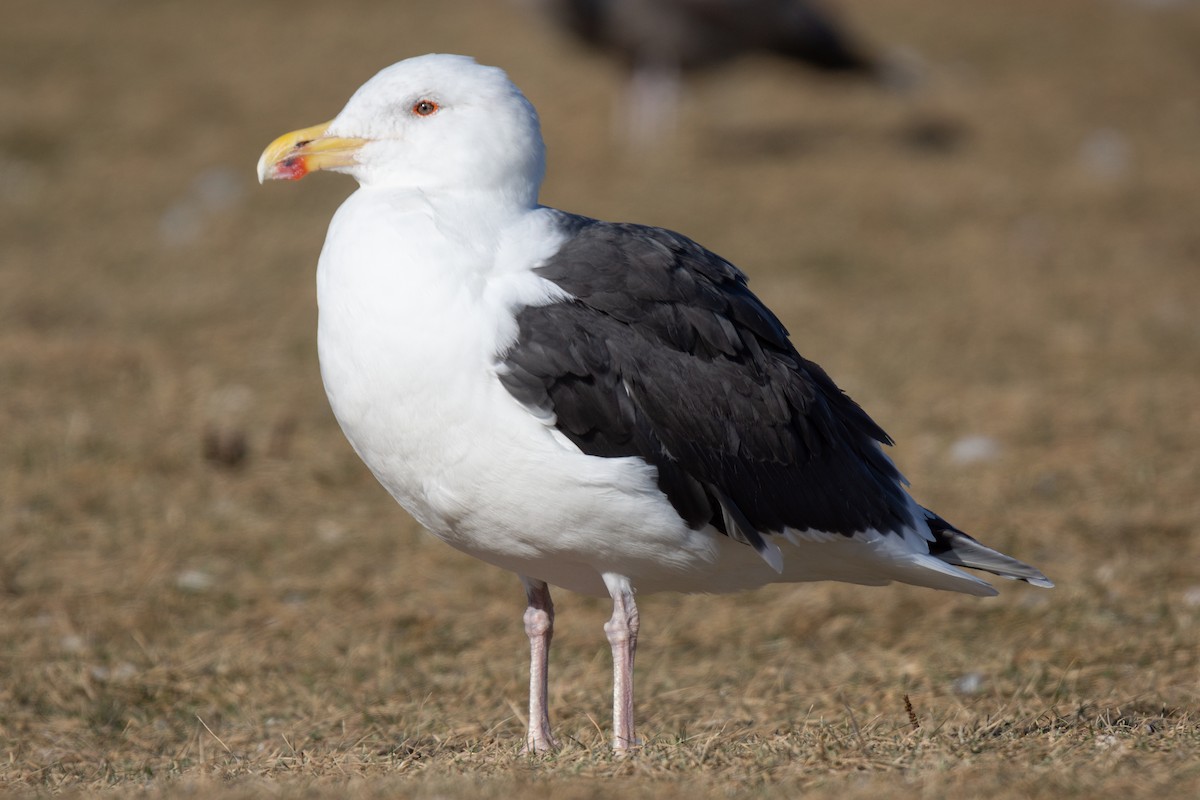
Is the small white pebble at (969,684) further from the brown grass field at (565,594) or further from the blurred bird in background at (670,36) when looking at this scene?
the blurred bird in background at (670,36)

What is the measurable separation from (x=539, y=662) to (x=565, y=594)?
1.70 meters

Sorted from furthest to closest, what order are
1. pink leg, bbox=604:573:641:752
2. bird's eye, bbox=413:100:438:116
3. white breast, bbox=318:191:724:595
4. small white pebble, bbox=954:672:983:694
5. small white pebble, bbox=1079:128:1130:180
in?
small white pebble, bbox=1079:128:1130:180 → small white pebble, bbox=954:672:983:694 → bird's eye, bbox=413:100:438:116 → pink leg, bbox=604:573:641:752 → white breast, bbox=318:191:724:595

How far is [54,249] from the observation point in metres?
10.3

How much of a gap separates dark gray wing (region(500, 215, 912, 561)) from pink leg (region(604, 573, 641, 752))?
309mm

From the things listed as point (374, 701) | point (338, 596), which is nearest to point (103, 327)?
point (338, 596)

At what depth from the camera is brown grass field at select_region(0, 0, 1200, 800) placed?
158 inches

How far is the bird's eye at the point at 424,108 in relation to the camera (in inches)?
155

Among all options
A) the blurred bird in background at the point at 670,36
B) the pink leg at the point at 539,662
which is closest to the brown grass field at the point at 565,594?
the pink leg at the point at 539,662

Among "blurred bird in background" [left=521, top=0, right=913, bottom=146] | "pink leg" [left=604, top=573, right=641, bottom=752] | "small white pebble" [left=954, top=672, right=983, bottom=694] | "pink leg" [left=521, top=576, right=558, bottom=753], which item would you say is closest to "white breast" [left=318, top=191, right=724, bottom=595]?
"pink leg" [left=604, top=573, right=641, bottom=752]

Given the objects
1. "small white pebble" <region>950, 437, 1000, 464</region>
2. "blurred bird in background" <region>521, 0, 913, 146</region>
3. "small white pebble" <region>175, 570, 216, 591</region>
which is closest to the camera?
"small white pebble" <region>175, 570, 216, 591</region>

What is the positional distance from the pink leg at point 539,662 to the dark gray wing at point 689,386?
695mm

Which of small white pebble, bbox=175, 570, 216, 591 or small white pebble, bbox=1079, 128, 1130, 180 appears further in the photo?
small white pebble, bbox=1079, 128, 1130, 180

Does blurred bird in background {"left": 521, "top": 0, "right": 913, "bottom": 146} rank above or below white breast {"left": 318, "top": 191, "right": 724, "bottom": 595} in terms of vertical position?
above

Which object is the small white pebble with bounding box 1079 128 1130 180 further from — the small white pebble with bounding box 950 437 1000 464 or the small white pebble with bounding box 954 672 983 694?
the small white pebble with bounding box 954 672 983 694
